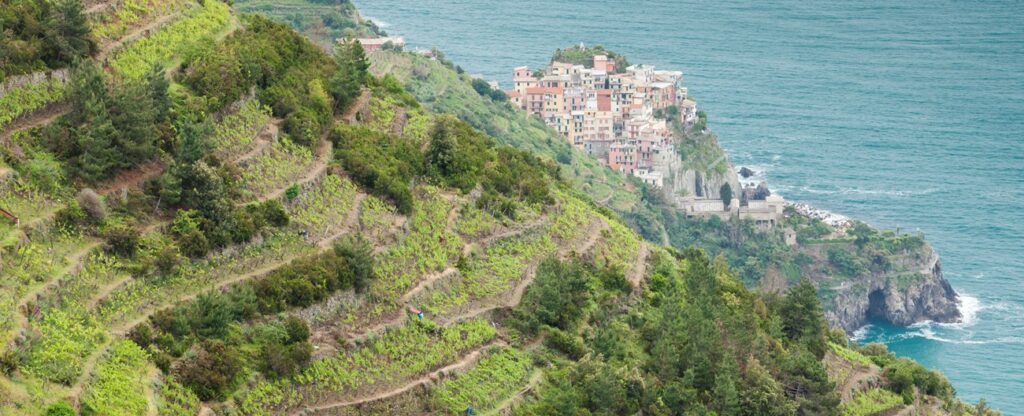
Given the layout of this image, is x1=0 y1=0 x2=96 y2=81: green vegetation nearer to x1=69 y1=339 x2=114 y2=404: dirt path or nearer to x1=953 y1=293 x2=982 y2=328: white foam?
x1=69 y1=339 x2=114 y2=404: dirt path

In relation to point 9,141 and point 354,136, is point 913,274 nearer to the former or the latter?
point 354,136

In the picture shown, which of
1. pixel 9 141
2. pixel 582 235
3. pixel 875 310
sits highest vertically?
pixel 9 141

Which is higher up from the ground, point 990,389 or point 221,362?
point 221,362

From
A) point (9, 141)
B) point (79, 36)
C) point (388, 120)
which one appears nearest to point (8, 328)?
point (9, 141)

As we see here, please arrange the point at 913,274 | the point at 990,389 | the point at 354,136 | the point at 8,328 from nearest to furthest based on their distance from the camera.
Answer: the point at 8,328 < the point at 354,136 < the point at 990,389 < the point at 913,274

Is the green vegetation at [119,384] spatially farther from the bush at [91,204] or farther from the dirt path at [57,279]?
the bush at [91,204]
